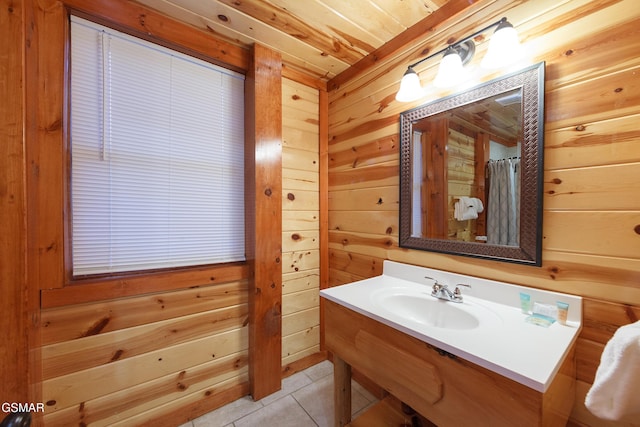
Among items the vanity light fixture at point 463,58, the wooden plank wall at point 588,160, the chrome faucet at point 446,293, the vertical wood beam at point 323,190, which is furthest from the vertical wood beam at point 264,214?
the wooden plank wall at point 588,160

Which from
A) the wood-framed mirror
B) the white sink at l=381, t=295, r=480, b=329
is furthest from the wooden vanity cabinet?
the wood-framed mirror

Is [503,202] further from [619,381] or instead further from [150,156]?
[150,156]

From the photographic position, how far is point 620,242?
85cm

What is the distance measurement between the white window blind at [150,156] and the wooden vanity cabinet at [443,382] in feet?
3.20

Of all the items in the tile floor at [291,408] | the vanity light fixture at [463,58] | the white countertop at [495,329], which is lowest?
the tile floor at [291,408]

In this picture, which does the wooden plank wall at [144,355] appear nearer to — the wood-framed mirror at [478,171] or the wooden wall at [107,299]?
the wooden wall at [107,299]

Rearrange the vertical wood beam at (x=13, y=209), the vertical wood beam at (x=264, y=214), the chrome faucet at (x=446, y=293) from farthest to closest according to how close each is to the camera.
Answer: the vertical wood beam at (x=264, y=214) < the chrome faucet at (x=446, y=293) < the vertical wood beam at (x=13, y=209)

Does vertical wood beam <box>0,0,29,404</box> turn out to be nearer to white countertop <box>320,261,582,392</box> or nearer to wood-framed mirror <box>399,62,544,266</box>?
white countertop <box>320,261,582,392</box>

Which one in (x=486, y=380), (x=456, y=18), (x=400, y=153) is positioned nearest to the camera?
(x=486, y=380)

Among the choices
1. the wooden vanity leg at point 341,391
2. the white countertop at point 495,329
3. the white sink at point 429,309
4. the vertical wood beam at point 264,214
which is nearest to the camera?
the white countertop at point 495,329

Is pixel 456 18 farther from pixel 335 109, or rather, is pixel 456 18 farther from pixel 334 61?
pixel 335 109

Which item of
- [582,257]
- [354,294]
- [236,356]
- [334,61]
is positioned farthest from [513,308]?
[334,61]

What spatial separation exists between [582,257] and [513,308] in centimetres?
31

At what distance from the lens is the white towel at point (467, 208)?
3.94 ft
